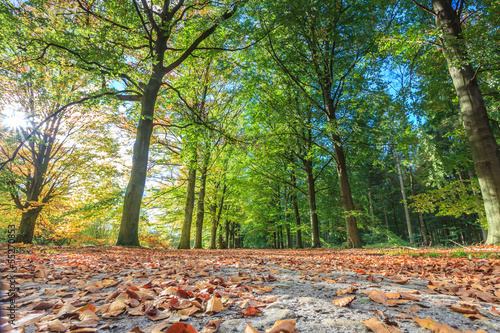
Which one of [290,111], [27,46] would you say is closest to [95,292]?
[27,46]

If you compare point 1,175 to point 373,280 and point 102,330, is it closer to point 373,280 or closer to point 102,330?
point 102,330

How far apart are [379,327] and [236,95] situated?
11907 mm

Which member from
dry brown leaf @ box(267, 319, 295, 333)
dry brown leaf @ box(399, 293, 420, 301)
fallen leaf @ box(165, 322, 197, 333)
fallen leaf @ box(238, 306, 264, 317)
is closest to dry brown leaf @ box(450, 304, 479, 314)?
dry brown leaf @ box(399, 293, 420, 301)

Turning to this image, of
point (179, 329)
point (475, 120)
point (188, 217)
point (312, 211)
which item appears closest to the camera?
point (179, 329)

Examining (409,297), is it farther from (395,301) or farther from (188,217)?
(188,217)

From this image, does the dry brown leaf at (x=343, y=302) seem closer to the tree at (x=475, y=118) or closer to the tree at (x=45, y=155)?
the tree at (x=475, y=118)

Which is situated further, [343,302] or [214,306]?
[343,302]

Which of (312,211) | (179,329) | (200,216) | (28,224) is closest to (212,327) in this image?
(179,329)

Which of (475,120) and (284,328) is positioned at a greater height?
(475,120)

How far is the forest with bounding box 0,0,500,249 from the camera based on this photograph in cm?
638

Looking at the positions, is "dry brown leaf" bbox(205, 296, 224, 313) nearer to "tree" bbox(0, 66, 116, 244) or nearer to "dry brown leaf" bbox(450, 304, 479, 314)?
"dry brown leaf" bbox(450, 304, 479, 314)

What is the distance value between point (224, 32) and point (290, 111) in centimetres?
457

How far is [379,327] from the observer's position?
1.07 m

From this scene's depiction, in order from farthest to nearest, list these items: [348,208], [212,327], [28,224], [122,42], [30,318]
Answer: [28,224] → [348,208] → [122,42] → [30,318] → [212,327]
